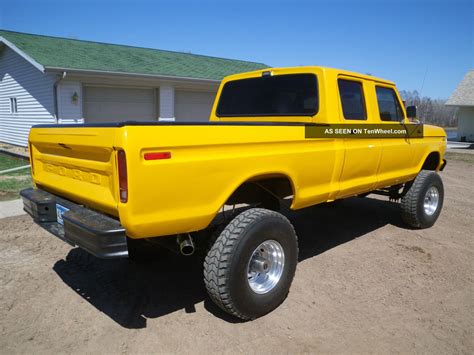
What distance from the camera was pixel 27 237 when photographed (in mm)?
5398

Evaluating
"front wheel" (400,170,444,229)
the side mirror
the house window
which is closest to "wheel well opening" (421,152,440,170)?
"front wheel" (400,170,444,229)

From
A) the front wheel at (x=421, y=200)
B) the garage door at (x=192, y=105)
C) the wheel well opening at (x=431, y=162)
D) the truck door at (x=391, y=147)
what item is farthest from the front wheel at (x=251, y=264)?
the garage door at (x=192, y=105)

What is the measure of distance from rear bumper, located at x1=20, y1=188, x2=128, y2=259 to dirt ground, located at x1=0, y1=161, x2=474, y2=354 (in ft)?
2.50

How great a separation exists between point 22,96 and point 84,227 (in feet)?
49.6

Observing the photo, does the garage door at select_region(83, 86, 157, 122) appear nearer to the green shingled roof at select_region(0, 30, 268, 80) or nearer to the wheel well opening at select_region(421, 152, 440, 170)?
the green shingled roof at select_region(0, 30, 268, 80)

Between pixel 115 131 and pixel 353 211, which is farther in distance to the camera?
pixel 353 211

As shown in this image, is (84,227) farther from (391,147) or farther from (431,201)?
(431,201)

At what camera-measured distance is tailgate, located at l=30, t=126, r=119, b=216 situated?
2867 mm

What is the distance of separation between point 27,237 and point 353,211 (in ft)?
16.9

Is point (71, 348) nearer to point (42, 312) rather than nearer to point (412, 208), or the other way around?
point (42, 312)

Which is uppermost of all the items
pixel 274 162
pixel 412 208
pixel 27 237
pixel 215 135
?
pixel 215 135

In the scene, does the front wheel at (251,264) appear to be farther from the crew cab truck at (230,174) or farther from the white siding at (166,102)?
the white siding at (166,102)

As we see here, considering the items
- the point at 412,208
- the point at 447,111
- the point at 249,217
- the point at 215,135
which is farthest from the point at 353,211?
the point at 447,111

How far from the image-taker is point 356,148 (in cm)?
443
